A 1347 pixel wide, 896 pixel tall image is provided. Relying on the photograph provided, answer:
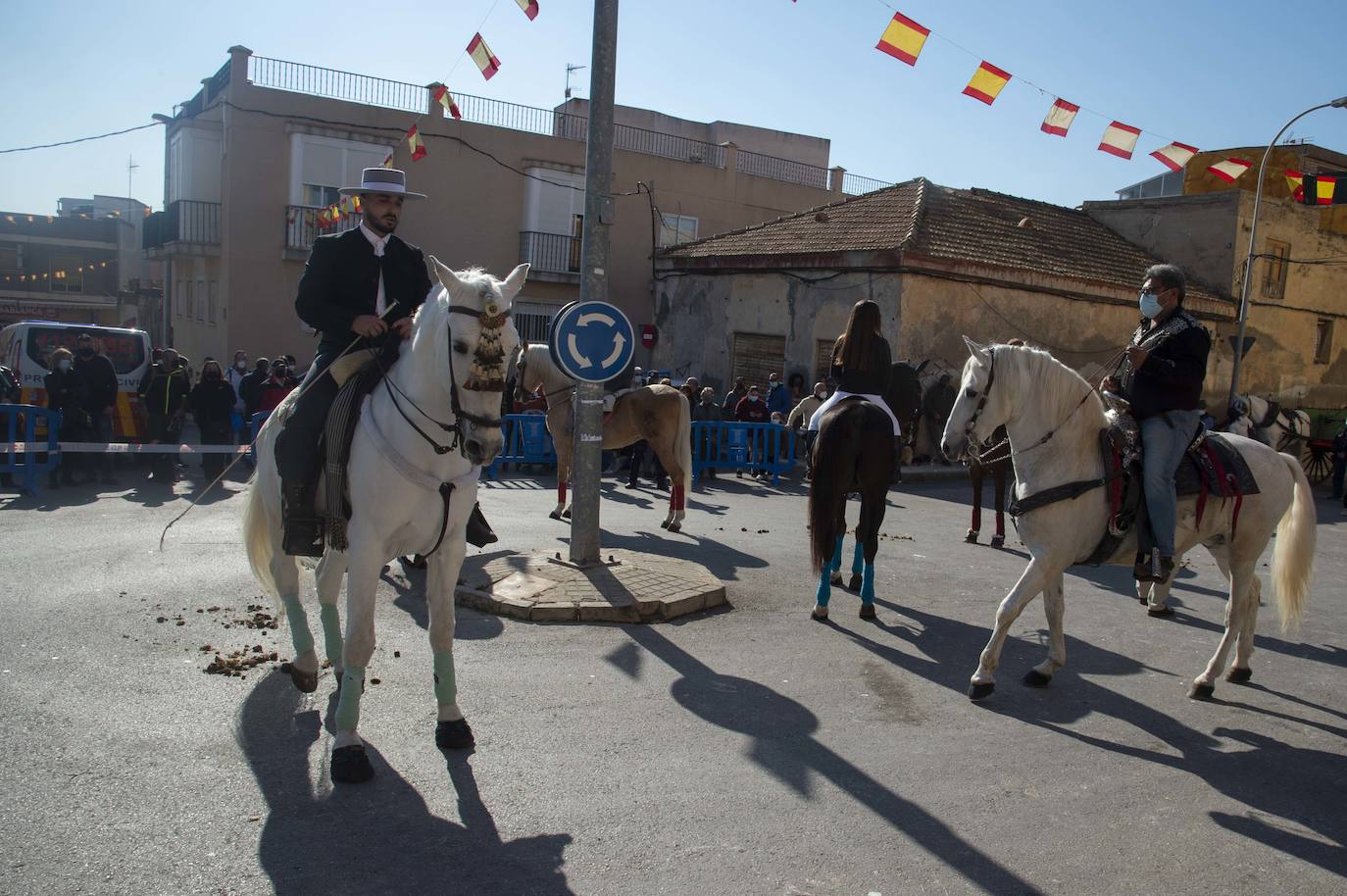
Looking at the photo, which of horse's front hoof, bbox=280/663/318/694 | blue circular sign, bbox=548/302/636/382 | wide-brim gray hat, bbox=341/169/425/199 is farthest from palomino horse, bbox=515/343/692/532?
horse's front hoof, bbox=280/663/318/694

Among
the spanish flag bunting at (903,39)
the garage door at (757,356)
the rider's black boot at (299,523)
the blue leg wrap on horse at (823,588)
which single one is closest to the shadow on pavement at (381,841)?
the rider's black boot at (299,523)

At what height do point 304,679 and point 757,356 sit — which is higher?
point 757,356

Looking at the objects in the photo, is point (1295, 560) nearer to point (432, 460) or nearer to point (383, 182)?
point (432, 460)

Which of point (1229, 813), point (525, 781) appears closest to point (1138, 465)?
point (1229, 813)

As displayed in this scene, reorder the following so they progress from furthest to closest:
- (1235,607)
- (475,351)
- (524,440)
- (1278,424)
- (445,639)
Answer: (1278,424), (524,440), (1235,607), (445,639), (475,351)

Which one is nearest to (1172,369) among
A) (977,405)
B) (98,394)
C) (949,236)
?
(977,405)

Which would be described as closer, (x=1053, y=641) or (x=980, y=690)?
(x=980, y=690)

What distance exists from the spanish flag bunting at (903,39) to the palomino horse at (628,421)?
15.5 feet

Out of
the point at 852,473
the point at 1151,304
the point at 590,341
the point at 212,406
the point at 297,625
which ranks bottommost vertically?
the point at 297,625

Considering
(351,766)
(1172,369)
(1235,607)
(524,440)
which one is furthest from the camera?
(524,440)

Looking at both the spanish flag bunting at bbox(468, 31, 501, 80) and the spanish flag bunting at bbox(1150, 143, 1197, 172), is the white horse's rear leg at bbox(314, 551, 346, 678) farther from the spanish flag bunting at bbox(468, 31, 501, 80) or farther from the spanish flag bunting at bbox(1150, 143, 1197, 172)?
the spanish flag bunting at bbox(1150, 143, 1197, 172)

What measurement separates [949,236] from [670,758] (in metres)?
18.1

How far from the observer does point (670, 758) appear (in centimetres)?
477

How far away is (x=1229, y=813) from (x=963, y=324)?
1621 cm
